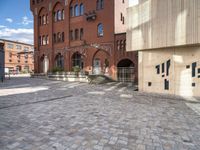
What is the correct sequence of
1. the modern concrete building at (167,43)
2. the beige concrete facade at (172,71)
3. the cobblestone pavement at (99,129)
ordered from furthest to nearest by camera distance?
the beige concrete facade at (172,71)
the modern concrete building at (167,43)
the cobblestone pavement at (99,129)

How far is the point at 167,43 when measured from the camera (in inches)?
328

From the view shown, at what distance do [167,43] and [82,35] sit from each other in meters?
15.5

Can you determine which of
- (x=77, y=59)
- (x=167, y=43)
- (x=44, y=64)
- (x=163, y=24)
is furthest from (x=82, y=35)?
(x=167, y=43)

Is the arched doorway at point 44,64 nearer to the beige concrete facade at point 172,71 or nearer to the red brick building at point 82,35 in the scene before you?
the red brick building at point 82,35

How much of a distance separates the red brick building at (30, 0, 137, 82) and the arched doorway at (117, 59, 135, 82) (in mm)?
129

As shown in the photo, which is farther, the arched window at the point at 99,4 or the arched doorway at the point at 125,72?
the arched window at the point at 99,4

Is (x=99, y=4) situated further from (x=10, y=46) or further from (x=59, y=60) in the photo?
(x=10, y=46)

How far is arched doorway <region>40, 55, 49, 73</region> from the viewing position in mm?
27097

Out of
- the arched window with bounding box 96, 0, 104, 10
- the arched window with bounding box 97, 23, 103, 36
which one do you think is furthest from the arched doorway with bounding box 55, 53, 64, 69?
the arched window with bounding box 96, 0, 104, 10

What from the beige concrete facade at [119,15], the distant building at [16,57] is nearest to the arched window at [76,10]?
the beige concrete facade at [119,15]

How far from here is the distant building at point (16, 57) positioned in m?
49.1

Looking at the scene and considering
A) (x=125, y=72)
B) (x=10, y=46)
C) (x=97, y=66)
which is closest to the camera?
(x=125, y=72)

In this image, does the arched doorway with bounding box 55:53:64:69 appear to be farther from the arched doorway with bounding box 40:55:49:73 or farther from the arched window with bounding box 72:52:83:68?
the arched window with bounding box 72:52:83:68

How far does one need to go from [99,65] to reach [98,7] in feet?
24.6
